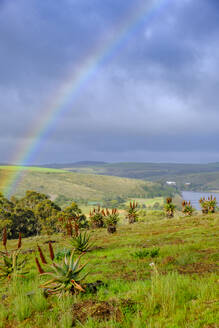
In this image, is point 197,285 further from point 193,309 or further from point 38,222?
point 38,222

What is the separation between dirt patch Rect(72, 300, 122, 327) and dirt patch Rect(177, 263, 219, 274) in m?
3.56

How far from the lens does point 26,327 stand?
4.53m

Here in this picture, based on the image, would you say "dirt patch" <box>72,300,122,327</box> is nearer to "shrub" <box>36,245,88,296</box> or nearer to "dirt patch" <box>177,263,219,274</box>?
"shrub" <box>36,245,88,296</box>

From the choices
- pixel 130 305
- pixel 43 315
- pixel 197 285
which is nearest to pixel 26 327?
pixel 43 315

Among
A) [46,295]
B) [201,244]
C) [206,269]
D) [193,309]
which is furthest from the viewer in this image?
[201,244]

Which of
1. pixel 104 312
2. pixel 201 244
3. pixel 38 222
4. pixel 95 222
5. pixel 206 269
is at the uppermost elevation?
pixel 104 312

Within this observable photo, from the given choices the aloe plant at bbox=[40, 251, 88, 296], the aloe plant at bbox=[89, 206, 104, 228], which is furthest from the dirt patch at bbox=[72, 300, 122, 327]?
the aloe plant at bbox=[89, 206, 104, 228]

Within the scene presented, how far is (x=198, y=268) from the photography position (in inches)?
306

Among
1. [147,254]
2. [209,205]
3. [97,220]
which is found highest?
[147,254]

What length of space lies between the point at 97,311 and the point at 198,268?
4519mm

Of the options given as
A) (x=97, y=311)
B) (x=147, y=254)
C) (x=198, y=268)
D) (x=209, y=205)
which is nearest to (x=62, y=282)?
(x=97, y=311)

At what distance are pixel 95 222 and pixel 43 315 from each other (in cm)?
3228

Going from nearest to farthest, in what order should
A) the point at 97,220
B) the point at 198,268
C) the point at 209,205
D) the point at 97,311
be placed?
the point at 97,311 → the point at 198,268 → the point at 97,220 → the point at 209,205

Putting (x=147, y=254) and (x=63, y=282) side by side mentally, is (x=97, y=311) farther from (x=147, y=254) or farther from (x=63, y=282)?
(x=147, y=254)
